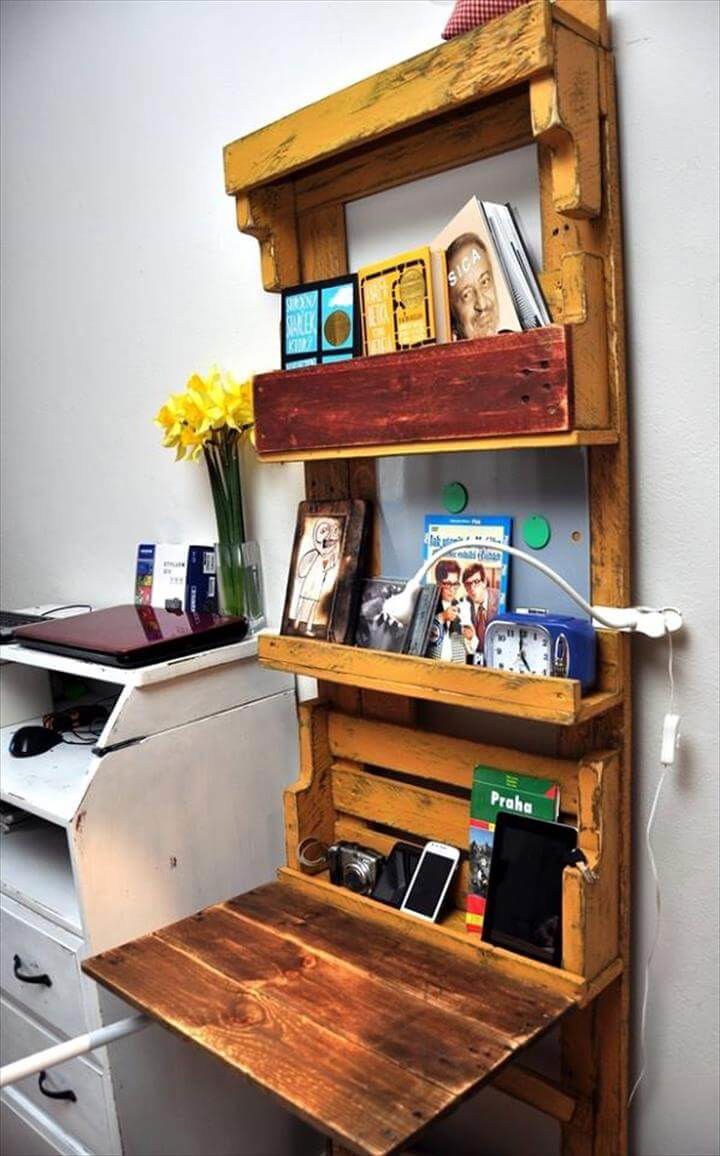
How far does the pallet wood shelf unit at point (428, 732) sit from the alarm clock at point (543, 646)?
44 mm

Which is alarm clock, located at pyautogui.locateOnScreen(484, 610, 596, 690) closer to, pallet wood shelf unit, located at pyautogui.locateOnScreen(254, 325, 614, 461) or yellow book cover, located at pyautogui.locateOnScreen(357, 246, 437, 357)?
pallet wood shelf unit, located at pyautogui.locateOnScreen(254, 325, 614, 461)

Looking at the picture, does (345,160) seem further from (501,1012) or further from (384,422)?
(501,1012)

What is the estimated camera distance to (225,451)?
1703 millimetres

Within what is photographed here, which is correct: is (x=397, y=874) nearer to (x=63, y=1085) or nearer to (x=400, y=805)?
(x=400, y=805)

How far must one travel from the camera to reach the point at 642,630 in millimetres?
1231

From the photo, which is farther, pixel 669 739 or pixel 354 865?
pixel 354 865

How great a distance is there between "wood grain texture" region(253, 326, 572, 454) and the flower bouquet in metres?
0.21

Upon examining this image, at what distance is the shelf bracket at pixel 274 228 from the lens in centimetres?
150

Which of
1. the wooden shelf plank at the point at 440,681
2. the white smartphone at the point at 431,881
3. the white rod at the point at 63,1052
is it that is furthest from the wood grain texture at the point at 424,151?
the white rod at the point at 63,1052

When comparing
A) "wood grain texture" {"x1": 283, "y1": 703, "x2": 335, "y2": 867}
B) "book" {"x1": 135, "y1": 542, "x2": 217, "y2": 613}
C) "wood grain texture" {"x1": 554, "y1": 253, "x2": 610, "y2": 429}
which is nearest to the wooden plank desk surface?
"wood grain texture" {"x1": 283, "y1": 703, "x2": 335, "y2": 867}

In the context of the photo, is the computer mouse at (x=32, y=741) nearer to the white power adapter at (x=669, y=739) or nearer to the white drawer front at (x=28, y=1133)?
the white drawer front at (x=28, y=1133)

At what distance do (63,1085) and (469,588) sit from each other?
1082mm

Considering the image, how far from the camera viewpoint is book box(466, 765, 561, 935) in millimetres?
1340

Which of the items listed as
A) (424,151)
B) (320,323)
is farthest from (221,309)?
(424,151)
